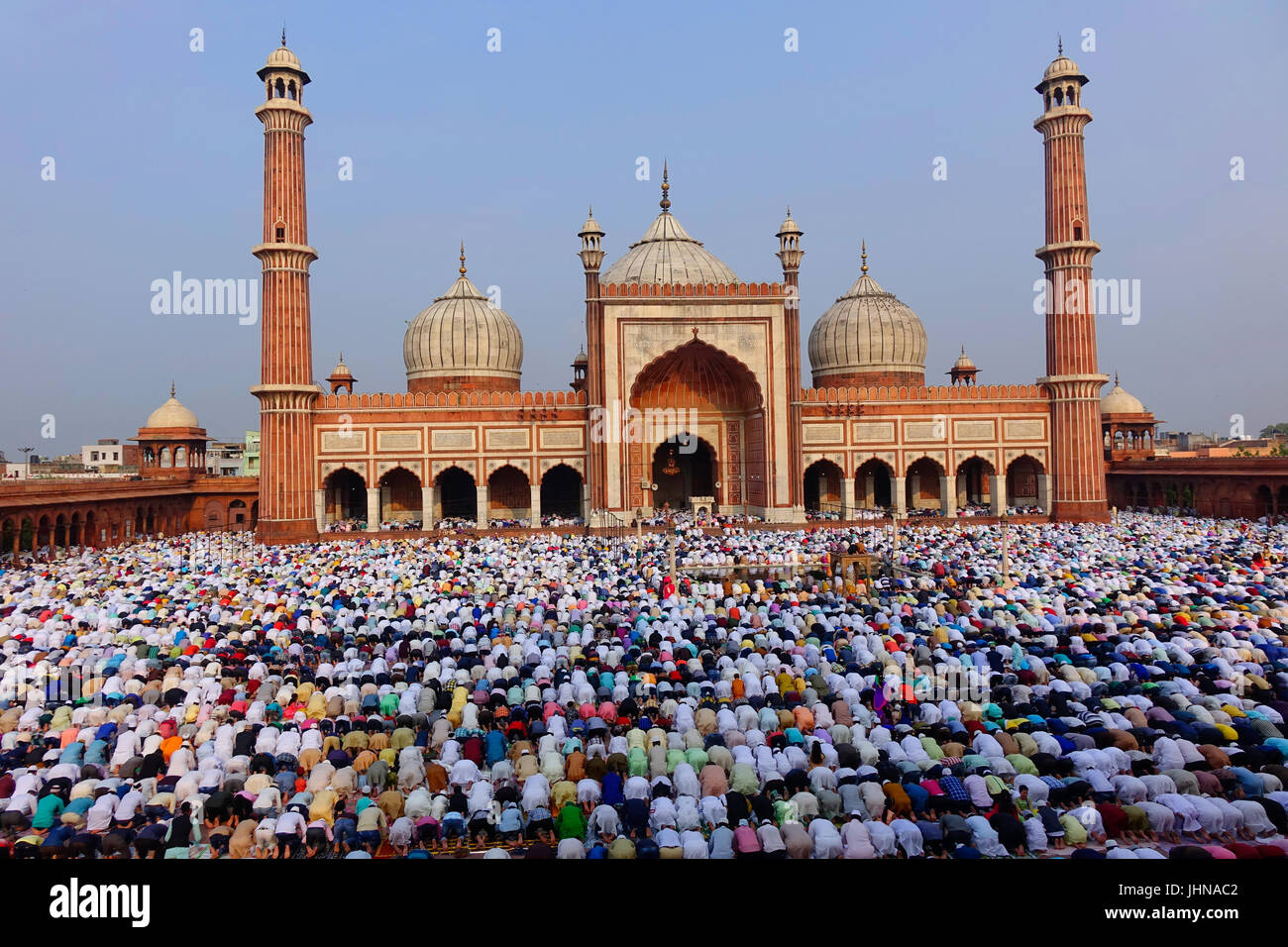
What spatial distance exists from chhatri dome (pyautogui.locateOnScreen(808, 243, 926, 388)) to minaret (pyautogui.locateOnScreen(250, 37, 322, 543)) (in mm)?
22765

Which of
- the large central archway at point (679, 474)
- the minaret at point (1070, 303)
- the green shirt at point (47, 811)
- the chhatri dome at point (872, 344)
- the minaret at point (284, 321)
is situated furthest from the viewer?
the chhatri dome at point (872, 344)

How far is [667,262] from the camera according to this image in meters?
37.8

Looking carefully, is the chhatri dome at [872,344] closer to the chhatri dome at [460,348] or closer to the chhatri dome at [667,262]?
the chhatri dome at [667,262]

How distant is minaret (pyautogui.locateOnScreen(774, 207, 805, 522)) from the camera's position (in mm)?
32062

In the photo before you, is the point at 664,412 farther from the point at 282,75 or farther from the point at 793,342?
the point at 282,75

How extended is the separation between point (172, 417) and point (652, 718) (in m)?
36.3

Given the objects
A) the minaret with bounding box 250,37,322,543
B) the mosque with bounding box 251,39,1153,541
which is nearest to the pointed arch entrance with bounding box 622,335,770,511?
the mosque with bounding box 251,39,1153,541

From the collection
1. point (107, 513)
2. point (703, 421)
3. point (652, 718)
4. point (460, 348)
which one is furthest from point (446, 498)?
point (652, 718)

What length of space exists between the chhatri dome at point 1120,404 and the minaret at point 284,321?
A: 122 ft

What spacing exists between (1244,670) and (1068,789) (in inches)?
191

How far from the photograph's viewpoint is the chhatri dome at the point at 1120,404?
142 ft

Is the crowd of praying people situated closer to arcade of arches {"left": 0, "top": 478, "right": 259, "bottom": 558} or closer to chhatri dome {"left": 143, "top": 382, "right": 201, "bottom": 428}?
arcade of arches {"left": 0, "top": 478, "right": 259, "bottom": 558}

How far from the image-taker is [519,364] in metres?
39.2

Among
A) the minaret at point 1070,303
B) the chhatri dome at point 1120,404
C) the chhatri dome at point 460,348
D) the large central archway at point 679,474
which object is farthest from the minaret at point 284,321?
the chhatri dome at point 1120,404
